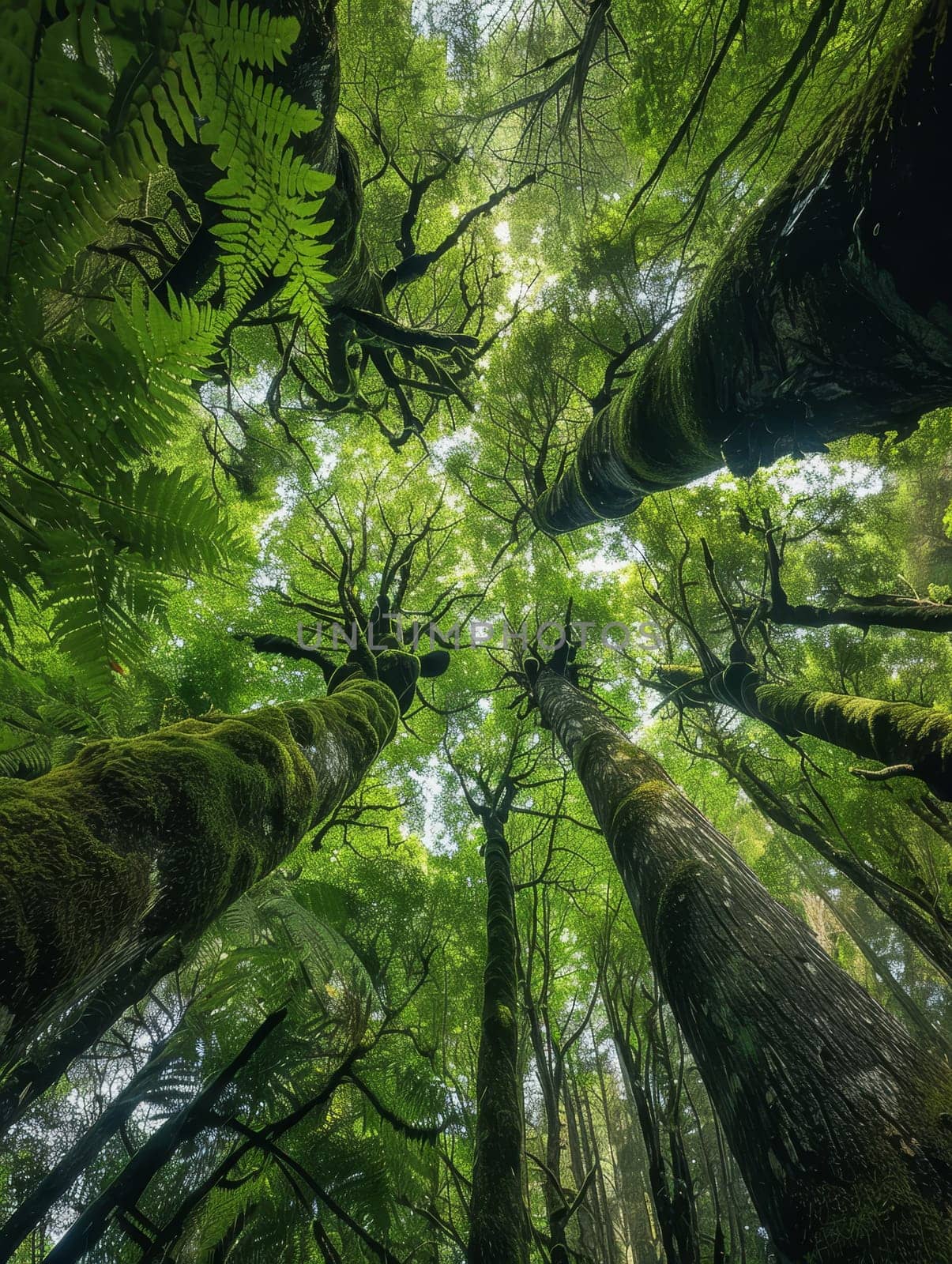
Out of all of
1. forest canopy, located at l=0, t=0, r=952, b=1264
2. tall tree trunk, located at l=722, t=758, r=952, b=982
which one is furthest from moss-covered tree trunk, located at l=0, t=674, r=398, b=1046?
tall tree trunk, located at l=722, t=758, r=952, b=982

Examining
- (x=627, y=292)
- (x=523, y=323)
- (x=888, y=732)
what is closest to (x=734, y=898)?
(x=888, y=732)

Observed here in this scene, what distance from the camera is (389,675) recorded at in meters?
4.43

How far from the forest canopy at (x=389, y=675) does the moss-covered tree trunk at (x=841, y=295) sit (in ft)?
0.03

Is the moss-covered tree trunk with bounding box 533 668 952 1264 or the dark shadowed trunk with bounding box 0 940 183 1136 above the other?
the moss-covered tree trunk with bounding box 533 668 952 1264

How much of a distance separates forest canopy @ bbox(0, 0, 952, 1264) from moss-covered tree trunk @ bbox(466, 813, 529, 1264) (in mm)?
21

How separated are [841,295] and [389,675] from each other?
3.75 metres

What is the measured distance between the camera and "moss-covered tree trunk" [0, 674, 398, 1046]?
29.7 inches

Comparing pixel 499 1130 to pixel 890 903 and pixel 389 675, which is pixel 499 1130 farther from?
pixel 890 903

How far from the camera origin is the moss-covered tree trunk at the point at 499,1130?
151 centimetres

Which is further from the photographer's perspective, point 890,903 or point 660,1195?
point 890,903
